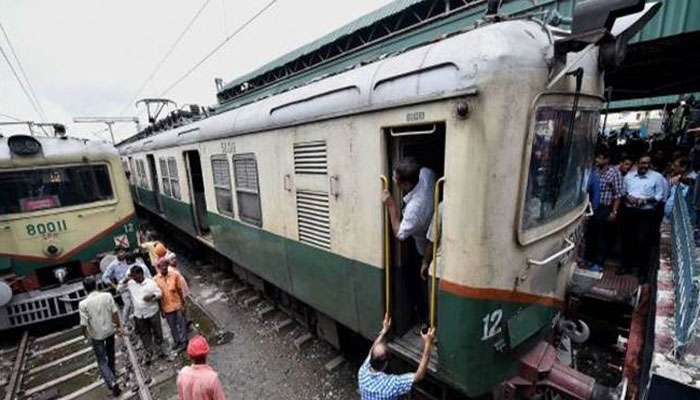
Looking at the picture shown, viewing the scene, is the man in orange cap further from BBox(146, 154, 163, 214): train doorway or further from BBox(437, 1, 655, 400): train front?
BBox(146, 154, 163, 214): train doorway

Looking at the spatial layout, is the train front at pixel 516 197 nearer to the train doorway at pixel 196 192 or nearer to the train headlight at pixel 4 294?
the train headlight at pixel 4 294

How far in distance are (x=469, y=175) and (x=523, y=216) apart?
56 centimetres

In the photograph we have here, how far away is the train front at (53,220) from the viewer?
5410 millimetres

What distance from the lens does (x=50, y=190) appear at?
580 cm

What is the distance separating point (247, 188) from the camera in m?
4.94

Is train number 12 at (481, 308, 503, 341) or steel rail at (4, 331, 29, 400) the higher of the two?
train number 12 at (481, 308, 503, 341)

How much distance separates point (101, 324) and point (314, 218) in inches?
111

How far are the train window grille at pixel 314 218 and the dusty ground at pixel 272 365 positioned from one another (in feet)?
5.59

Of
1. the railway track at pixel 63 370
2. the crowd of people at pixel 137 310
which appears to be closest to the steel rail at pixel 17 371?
the railway track at pixel 63 370

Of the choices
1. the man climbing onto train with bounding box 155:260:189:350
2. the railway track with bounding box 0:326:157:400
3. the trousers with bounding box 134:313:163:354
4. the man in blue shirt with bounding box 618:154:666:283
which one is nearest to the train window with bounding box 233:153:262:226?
the man climbing onto train with bounding box 155:260:189:350

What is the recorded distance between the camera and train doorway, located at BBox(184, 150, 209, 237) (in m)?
7.28

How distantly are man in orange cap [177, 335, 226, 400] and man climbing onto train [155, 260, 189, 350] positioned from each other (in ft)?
7.43

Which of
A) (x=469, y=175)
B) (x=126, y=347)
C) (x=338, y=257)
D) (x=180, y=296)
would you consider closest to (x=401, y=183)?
(x=469, y=175)

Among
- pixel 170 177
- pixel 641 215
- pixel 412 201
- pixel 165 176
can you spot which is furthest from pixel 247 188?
pixel 641 215
